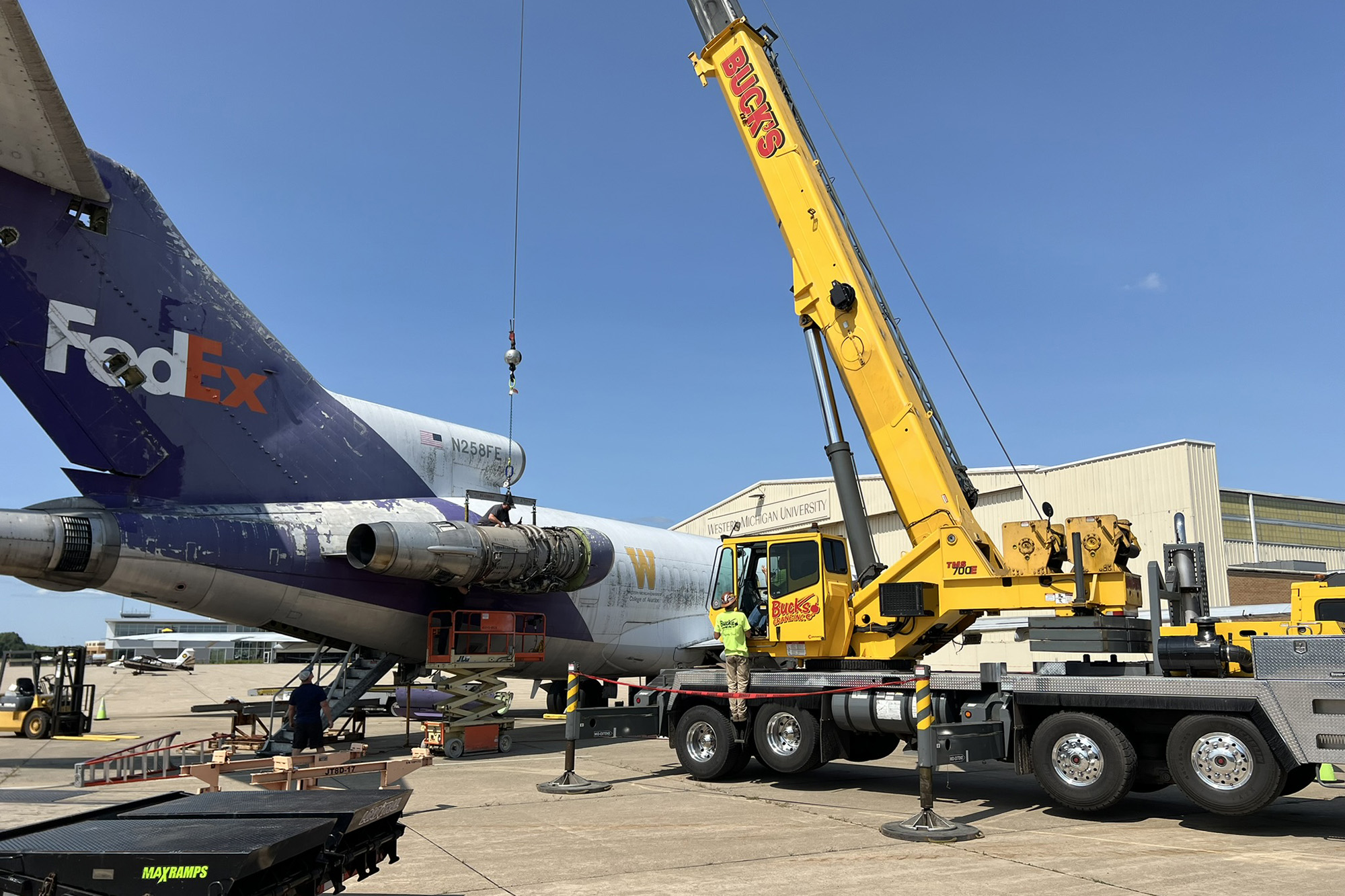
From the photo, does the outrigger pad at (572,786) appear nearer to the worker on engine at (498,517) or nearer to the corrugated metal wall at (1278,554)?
the worker on engine at (498,517)

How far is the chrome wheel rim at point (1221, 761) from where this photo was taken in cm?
927

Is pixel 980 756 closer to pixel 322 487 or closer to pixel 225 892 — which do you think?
pixel 225 892

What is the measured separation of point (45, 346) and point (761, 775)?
37.1ft

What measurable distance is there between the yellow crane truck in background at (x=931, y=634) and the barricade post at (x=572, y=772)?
1.08 meters

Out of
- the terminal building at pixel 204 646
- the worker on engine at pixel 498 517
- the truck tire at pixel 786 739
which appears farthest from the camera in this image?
the terminal building at pixel 204 646

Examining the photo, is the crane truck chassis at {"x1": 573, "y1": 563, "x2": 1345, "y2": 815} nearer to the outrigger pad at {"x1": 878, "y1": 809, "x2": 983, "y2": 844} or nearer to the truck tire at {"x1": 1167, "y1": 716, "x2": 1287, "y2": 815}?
the truck tire at {"x1": 1167, "y1": 716, "x2": 1287, "y2": 815}

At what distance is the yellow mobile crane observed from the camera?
11672mm

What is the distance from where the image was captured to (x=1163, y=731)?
1006 centimetres

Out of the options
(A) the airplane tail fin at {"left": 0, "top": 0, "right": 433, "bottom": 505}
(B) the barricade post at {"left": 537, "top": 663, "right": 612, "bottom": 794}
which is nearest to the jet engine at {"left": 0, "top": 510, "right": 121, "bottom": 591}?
(A) the airplane tail fin at {"left": 0, "top": 0, "right": 433, "bottom": 505}

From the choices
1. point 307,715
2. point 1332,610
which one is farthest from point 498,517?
point 1332,610

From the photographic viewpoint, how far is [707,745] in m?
13.2

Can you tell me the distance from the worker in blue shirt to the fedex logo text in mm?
5084

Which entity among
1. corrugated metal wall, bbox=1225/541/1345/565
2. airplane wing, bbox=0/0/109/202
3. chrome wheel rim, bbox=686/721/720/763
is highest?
airplane wing, bbox=0/0/109/202

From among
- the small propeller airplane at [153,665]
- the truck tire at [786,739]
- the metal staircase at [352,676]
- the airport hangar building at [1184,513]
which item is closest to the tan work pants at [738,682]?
the truck tire at [786,739]
